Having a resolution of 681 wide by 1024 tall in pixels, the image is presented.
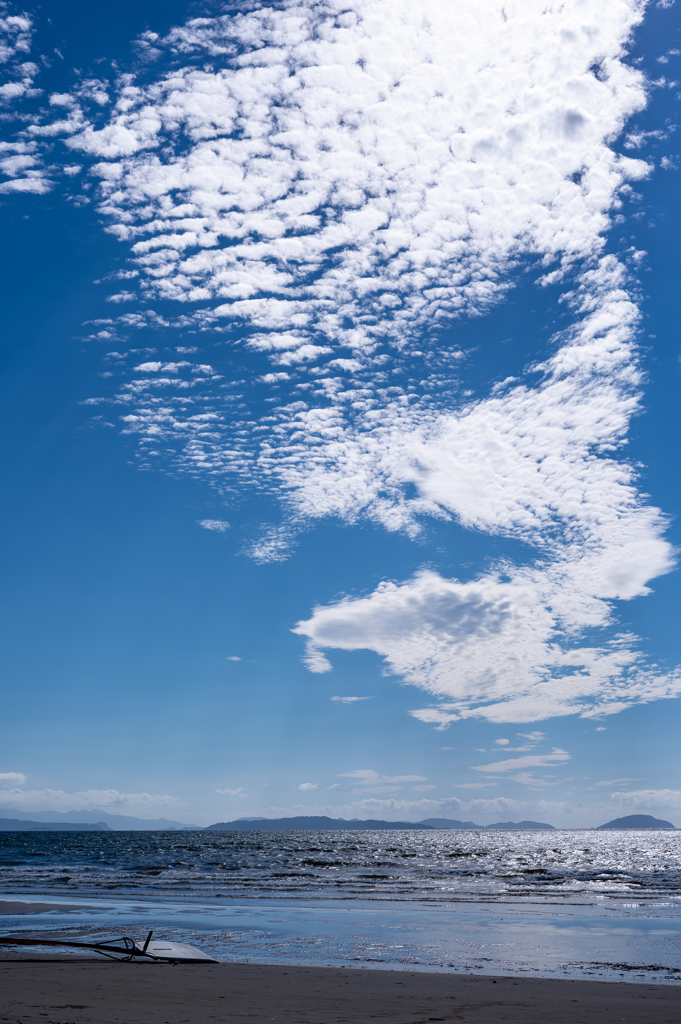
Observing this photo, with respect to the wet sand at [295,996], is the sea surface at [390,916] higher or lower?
lower

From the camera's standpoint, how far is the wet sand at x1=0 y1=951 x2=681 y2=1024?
10445 mm

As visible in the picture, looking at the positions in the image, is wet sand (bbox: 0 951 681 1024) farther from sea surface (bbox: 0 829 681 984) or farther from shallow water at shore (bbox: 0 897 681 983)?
A: sea surface (bbox: 0 829 681 984)

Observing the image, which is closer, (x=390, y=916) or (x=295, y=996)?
(x=295, y=996)

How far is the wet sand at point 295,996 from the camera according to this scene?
10445 mm

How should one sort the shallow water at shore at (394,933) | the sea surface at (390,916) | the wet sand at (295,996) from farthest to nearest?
the sea surface at (390,916), the shallow water at shore at (394,933), the wet sand at (295,996)

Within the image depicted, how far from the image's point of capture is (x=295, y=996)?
12266 mm

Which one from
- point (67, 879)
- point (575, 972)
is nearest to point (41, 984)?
point (575, 972)

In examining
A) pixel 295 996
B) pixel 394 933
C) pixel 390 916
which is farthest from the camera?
pixel 390 916

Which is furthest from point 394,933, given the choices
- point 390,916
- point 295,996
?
point 295,996

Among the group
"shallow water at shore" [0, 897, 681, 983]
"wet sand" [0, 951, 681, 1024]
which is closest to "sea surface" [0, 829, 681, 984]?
"shallow water at shore" [0, 897, 681, 983]

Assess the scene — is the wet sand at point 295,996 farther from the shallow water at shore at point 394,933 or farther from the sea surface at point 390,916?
the sea surface at point 390,916

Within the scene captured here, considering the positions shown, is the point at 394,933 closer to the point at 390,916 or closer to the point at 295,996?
the point at 390,916

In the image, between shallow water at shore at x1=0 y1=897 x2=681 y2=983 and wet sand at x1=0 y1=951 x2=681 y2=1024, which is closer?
wet sand at x1=0 y1=951 x2=681 y2=1024

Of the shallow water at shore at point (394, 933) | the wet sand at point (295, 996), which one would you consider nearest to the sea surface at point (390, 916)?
the shallow water at shore at point (394, 933)
